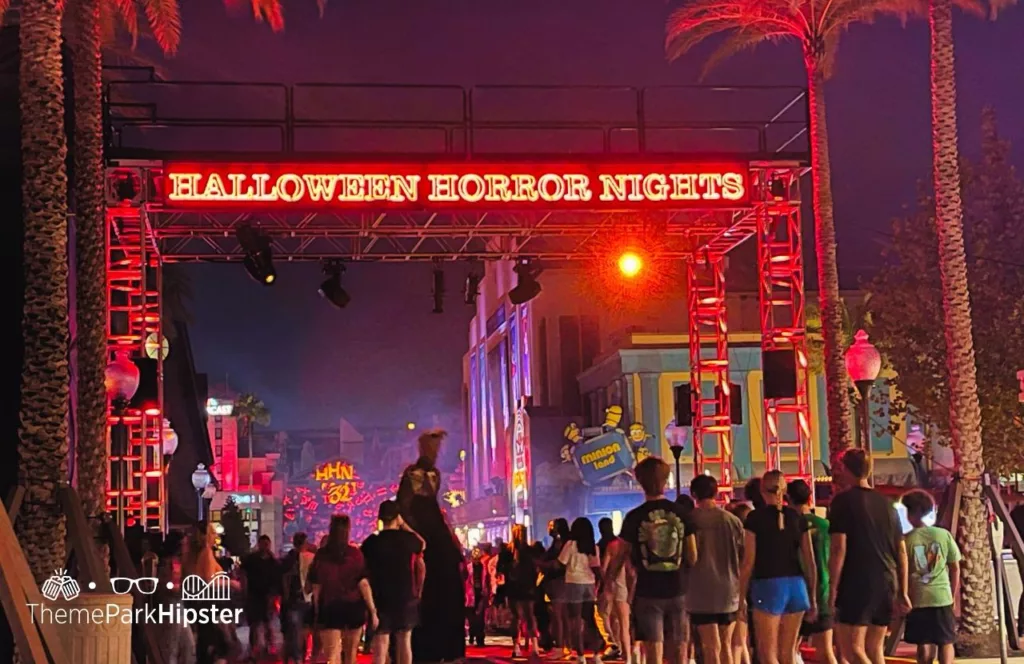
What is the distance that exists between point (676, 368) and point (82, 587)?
31.2 metres

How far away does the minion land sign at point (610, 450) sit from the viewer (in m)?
40.5

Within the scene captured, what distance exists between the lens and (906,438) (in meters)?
43.4

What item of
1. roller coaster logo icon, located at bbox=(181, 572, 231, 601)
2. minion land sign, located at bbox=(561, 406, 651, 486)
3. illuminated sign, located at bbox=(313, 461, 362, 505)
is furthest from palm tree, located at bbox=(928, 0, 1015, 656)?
illuminated sign, located at bbox=(313, 461, 362, 505)

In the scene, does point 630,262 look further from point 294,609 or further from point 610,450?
point 610,450

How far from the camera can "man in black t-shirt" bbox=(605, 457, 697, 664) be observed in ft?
30.7

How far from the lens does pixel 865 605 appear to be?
9.44 meters

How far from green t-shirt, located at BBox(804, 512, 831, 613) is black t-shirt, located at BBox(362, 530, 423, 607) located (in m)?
3.02

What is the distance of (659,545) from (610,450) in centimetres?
3205

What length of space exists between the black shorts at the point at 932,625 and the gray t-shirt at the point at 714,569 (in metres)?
1.70

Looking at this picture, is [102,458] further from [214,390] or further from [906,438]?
[214,390]

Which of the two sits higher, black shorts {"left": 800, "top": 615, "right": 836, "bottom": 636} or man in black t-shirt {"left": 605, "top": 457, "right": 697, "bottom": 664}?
man in black t-shirt {"left": 605, "top": 457, "right": 697, "bottom": 664}

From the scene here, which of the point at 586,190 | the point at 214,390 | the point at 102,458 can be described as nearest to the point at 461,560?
the point at 102,458

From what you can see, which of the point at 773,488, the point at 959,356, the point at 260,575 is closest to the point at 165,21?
the point at 260,575

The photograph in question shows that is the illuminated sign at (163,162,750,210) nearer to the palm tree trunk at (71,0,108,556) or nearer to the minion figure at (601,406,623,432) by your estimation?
the palm tree trunk at (71,0,108,556)
